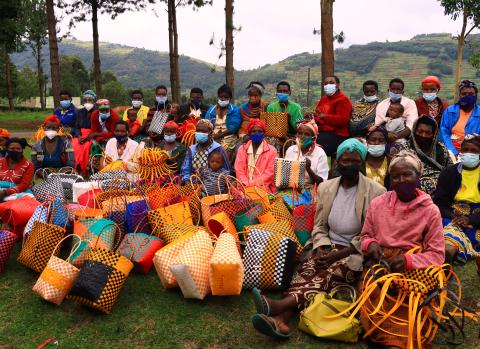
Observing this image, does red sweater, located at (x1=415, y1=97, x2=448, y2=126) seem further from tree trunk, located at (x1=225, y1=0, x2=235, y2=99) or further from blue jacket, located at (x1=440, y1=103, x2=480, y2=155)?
tree trunk, located at (x1=225, y1=0, x2=235, y2=99)

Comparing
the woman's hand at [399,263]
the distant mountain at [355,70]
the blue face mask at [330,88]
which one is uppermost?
the distant mountain at [355,70]

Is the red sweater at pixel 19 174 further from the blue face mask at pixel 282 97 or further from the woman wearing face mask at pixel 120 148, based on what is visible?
the blue face mask at pixel 282 97

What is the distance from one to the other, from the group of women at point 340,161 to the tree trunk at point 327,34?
2.89 meters

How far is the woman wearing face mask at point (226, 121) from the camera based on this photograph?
7.45 m

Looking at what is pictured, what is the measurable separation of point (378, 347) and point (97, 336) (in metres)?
2.15

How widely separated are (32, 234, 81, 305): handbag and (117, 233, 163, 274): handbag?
0.61 meters

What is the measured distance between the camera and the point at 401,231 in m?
3.62

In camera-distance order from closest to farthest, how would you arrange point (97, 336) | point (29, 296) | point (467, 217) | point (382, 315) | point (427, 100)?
point (382, 315) < point (97, 336) < point (29, 296) < point (467, 217) < point (427, 100)

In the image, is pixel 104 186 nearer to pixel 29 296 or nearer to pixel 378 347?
pixel 29 296

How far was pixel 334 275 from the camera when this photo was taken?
388 cm

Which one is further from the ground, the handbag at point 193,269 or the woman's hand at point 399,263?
the woman's hand at point 399,263

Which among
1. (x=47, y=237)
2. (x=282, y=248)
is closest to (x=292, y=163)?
(x=282, y=248)

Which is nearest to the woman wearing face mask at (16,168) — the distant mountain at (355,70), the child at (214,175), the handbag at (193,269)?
the child at (214,175)

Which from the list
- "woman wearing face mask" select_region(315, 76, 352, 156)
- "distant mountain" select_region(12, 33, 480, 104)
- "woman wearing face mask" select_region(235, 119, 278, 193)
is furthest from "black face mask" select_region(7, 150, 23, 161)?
"distant mountain" select_region(12, 33, 480, 104)
